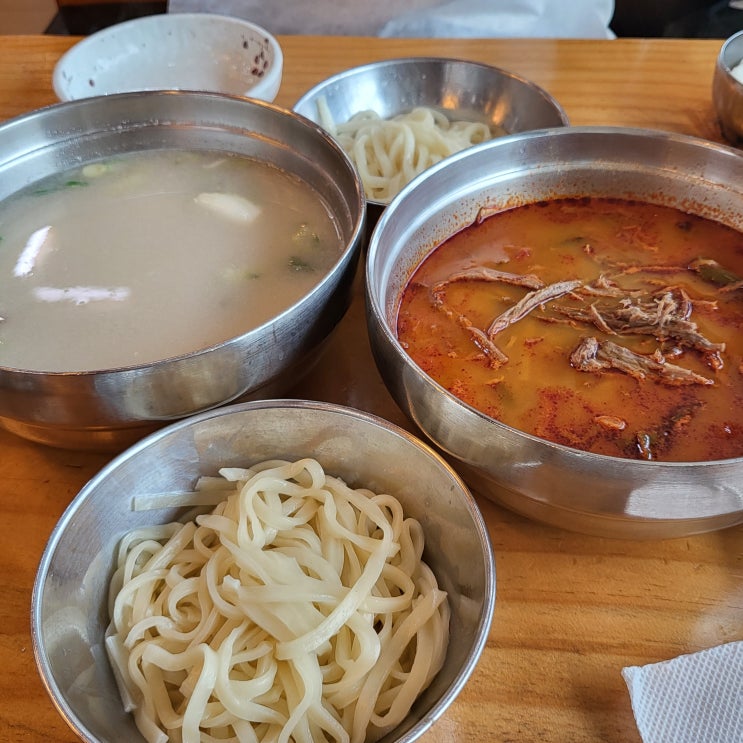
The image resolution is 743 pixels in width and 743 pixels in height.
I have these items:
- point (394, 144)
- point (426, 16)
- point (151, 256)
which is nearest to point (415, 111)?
point (394, 144)

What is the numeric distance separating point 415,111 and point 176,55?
3.12 ft

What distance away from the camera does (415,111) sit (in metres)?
2.41

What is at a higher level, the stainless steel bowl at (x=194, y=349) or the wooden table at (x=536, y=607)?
the stainless steel bowl at (x=194, y=349)

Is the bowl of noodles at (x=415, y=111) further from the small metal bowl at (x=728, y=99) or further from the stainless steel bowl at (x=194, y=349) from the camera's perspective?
the small metal bowl at (x=728, y=99)

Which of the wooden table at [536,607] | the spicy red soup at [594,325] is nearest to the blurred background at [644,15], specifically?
the spicy red soup at [594,325]

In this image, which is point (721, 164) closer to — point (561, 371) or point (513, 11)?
point (561, 371)

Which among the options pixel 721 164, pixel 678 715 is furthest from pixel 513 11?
pixel 678 715

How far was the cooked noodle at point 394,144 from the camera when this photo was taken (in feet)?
7.12

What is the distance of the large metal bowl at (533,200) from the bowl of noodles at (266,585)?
0.30 ft

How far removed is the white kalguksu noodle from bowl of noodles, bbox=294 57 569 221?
4.00ft

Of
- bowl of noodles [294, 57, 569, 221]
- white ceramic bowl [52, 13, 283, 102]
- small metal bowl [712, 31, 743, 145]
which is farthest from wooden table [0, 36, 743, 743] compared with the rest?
small metal bowl [712, 31, 743, 145]

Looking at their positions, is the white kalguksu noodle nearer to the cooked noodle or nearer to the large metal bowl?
the large metal bowl

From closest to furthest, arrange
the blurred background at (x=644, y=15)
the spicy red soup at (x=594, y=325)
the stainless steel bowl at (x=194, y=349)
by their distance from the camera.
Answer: the stainless steel bowl at (x=194, y=349) → the spicy red soup at (x=594, y=325) → the blurred background at (x=644, y=15)

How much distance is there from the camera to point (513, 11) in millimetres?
3209
